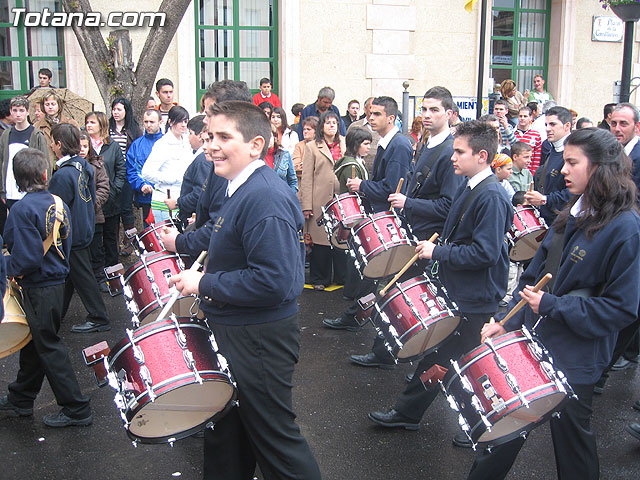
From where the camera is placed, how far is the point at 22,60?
1310 cm

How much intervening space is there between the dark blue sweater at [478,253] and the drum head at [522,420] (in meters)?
1.07

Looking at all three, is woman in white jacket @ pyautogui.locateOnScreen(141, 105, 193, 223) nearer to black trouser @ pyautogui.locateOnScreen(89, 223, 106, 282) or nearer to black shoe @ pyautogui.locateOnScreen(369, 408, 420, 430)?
black trouser @ pyautogui.locateOnScreen(89, 223, 106, 282)

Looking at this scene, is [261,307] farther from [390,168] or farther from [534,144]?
[534,144]

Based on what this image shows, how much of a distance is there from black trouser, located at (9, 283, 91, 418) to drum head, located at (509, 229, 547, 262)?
373 cm

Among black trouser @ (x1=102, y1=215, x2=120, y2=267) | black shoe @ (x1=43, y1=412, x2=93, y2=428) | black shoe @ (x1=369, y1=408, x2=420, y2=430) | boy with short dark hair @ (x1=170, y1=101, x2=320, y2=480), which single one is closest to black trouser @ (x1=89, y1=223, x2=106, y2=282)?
black trouser @ (x1=102, y1=215, x2=120, y2=267)

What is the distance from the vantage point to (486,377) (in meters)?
3.16

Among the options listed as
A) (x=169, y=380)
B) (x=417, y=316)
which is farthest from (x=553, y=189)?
(x=169, y=380)

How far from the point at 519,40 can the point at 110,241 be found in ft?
38.9

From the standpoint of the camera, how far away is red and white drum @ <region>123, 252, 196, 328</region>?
4.36 m

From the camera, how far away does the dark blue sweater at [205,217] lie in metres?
4.16

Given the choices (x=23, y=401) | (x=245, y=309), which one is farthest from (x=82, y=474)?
(x=245, y=309)

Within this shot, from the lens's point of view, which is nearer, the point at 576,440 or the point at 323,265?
the point at 576,440

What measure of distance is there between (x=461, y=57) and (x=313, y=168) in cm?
843

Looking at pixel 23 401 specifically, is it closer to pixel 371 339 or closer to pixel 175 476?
pixel 175 476
